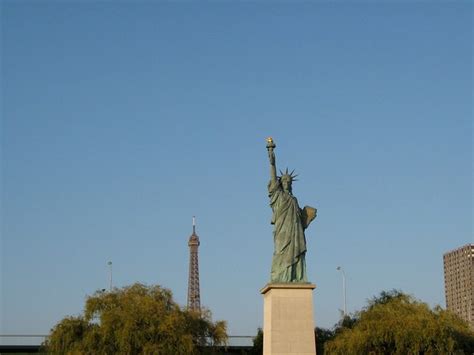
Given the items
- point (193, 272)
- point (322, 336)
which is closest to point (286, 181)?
point (322, 336)

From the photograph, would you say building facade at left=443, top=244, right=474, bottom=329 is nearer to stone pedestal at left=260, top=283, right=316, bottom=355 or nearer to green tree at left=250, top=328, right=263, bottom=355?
green tree at left=250, top=328, right=263, bottom=355

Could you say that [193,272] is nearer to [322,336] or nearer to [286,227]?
[322,336]

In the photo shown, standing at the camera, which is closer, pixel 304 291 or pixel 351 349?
pixel 304 291

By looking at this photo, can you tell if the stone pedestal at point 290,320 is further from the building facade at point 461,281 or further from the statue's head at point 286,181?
the building facade at point 461,281

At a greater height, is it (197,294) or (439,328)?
(197,294)

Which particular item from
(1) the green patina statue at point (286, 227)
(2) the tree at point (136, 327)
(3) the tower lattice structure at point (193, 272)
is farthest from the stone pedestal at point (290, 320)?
(3) the tower lattice structure at point (193, 272)

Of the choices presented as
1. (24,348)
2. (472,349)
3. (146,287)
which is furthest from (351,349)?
(24,348)

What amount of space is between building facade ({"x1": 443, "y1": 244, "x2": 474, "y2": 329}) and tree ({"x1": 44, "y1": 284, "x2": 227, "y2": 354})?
8353 centimetres

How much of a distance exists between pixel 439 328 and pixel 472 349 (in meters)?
4.18

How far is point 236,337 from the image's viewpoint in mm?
47688

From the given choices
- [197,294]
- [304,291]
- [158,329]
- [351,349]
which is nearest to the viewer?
[304,291]

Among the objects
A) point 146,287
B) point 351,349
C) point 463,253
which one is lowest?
point 351,349

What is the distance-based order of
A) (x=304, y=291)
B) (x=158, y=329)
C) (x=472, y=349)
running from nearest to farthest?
(x=304, y=291) → (x=158, y=329) → (x=472, y=349)

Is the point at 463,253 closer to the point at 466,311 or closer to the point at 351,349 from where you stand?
the point at 466,311
